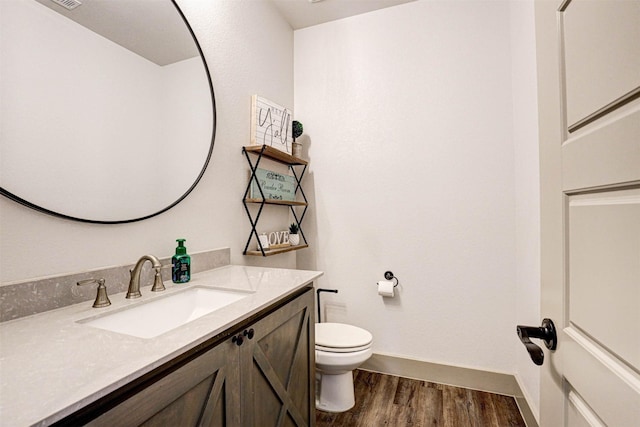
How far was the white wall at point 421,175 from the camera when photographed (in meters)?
1.90

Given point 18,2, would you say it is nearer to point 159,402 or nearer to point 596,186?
point 159,402

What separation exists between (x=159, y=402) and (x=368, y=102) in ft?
7.04

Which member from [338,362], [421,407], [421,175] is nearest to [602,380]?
[338,362]

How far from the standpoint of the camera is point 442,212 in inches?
79.7

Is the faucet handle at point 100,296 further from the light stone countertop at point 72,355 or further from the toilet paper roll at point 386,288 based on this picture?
the toilet paper roll at point 386,288

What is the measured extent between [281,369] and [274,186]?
3.91 feet

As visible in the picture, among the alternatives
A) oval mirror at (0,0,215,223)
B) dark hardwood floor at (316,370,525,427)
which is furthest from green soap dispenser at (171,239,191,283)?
dark hardwood floor at (316,370,525,427)

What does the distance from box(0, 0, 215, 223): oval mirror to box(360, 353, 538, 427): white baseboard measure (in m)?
1.81

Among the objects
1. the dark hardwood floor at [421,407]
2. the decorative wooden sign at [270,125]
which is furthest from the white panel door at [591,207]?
the decorative wooden sign at [270,125]

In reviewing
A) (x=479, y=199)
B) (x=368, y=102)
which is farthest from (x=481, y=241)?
(x=368, y=102)

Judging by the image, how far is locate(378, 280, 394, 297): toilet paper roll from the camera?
206 centimetres

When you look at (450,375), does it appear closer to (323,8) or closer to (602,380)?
(602,380)

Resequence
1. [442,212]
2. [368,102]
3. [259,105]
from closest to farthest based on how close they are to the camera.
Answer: [259,105] < [442,212] < [368,102]

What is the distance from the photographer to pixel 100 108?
1046mm
